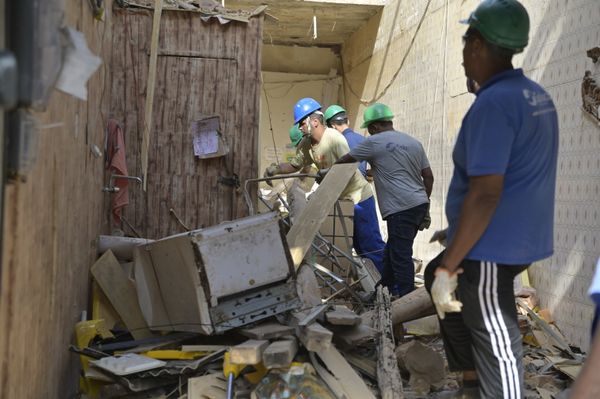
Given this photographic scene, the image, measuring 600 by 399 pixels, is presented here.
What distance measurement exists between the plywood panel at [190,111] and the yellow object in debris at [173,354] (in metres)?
2.73

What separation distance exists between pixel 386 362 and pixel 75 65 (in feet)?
7.87

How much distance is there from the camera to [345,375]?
143 inches

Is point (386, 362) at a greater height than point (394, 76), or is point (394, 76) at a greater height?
point (394, 76)

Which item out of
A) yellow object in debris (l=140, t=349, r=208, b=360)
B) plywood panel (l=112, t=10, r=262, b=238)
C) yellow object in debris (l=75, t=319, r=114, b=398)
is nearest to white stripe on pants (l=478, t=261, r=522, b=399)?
yellow object in debris (l=140, t=349, r=208, b=360)

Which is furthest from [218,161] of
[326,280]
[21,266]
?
[21,266]

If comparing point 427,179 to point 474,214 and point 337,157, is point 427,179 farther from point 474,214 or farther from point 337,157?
point 474,214

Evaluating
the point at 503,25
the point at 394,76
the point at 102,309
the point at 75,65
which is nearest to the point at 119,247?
the point at 102,309

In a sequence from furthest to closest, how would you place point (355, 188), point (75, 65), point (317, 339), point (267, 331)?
point (355, 188)
point (267, 331)
point (317, 339)
point (75, 65)

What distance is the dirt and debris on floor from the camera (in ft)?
11.6

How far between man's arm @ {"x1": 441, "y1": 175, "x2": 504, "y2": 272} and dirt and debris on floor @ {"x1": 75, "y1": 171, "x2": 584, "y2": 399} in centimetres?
94

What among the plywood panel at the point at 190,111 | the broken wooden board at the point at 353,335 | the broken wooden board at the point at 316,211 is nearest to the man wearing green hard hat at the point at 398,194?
the broken wooden board at the point at 316,211

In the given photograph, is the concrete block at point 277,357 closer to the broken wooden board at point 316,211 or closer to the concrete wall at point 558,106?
the broken wooden board at point 316,211

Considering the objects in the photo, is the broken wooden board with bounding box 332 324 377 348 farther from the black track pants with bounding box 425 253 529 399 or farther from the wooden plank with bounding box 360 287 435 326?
the black track pants with bounding box 425 253 529 399

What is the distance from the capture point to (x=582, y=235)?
5219 millimetres
